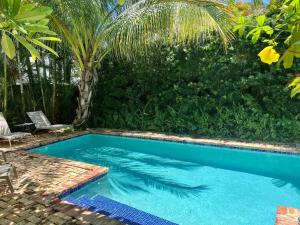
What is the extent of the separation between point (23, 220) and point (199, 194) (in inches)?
117

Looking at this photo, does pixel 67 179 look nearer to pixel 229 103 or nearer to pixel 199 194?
pixel 199 194

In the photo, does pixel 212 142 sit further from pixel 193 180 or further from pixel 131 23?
pixel 131 23

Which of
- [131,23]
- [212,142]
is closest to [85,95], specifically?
[131,23]

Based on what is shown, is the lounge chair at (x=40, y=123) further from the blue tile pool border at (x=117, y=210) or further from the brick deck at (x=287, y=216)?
the brick deck at (x=287, y=216)

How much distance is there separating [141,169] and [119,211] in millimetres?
2630

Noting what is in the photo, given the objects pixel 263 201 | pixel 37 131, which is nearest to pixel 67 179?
pixel 263 201

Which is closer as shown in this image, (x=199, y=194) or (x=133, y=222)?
(x=133, y=222)

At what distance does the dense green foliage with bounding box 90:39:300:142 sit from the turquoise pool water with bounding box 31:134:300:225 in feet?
4.01

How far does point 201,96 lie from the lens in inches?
364

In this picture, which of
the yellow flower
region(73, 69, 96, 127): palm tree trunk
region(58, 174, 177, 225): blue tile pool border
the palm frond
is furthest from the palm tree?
the yellow flower

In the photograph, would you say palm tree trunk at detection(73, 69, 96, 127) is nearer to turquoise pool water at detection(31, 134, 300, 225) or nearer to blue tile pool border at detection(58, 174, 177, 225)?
turquoise pool water at detection(31, 134, 300, 225)

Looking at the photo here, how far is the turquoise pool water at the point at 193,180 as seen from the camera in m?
4.39

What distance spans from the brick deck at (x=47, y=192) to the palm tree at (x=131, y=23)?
140 inches

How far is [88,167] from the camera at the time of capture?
18.2 feet
